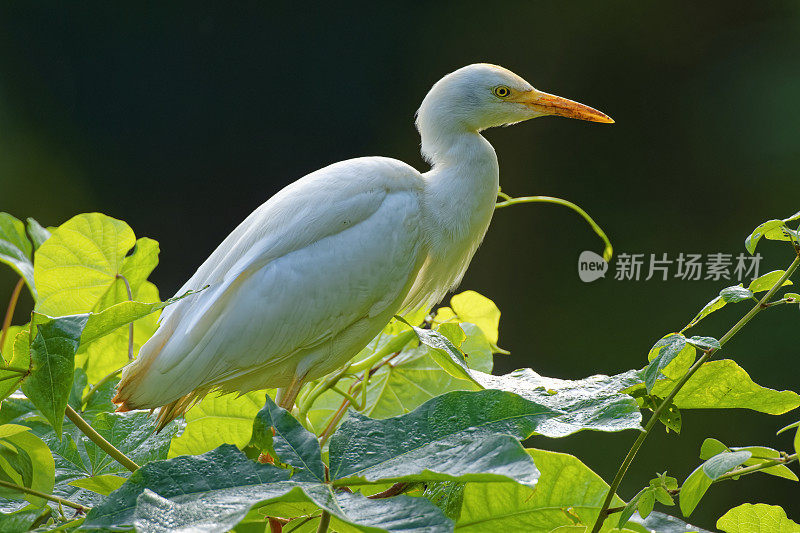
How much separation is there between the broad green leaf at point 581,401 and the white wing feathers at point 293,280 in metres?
0.32

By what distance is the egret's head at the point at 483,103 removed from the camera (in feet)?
3.00

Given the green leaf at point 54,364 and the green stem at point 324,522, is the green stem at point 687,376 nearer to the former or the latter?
the green stem at point 324,522

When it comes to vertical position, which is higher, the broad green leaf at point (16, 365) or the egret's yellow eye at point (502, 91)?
the egret's yellow eye at point (502, 91)

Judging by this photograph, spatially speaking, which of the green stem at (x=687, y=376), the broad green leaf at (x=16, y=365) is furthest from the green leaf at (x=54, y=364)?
the green stem at (x=687, y=376)

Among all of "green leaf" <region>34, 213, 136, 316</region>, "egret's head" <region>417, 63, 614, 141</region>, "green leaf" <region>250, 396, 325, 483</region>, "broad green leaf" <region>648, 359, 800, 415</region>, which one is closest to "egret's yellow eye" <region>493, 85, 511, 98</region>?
"egret's head" <region>417, 63, 614, 141</region>

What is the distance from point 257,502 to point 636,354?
214 centimetres

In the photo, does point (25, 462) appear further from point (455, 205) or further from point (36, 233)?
point (455, 205)

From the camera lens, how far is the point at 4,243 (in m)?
0.65

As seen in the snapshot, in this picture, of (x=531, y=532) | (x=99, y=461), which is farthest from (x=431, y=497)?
(x=99, y=461)

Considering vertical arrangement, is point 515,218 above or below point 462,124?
below

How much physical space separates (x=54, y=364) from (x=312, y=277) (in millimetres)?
451

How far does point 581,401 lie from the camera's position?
367 millimetres

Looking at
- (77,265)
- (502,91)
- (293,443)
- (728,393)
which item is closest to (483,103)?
(502,91)

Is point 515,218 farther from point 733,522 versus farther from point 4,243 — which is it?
point 733,522
